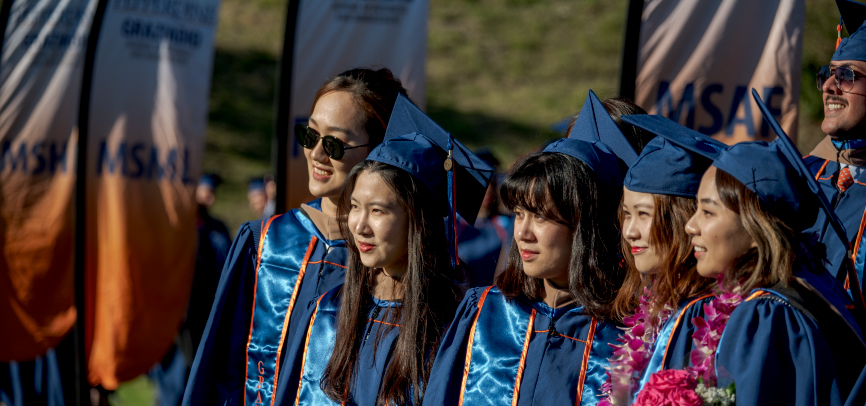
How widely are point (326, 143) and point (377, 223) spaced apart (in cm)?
45

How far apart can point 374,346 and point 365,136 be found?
79cm

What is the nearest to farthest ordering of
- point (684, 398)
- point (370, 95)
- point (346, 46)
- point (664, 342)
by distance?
point (684, 398)
point (664, 342)
point (370, 95)
point (346, 46)

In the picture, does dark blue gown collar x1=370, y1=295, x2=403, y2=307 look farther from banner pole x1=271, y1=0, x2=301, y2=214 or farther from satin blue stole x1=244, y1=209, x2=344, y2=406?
banner pole x1=271, y1=0, x2=301, y2=214

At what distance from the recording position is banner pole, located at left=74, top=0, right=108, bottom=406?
4633mm

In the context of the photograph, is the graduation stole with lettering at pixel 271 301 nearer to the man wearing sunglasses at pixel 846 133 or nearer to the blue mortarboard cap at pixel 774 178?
the blue mortarboard cap at pixel 774 178

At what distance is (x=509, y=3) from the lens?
53.9ft

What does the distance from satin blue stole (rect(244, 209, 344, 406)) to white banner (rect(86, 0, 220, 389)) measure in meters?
2.21

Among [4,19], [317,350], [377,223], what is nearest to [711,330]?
[377,223]

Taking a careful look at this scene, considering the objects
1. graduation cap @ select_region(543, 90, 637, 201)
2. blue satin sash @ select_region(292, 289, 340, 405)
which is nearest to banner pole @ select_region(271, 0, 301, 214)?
blue satin sash @ select_region(292, 289, 340, 405)

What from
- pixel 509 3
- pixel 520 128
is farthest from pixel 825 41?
pixel 509 3

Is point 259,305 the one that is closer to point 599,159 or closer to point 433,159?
point 433,159

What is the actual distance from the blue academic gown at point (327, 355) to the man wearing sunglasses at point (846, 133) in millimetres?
1434

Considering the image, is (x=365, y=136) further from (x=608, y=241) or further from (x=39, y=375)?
(x=39, y=375)

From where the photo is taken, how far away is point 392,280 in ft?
8.68
